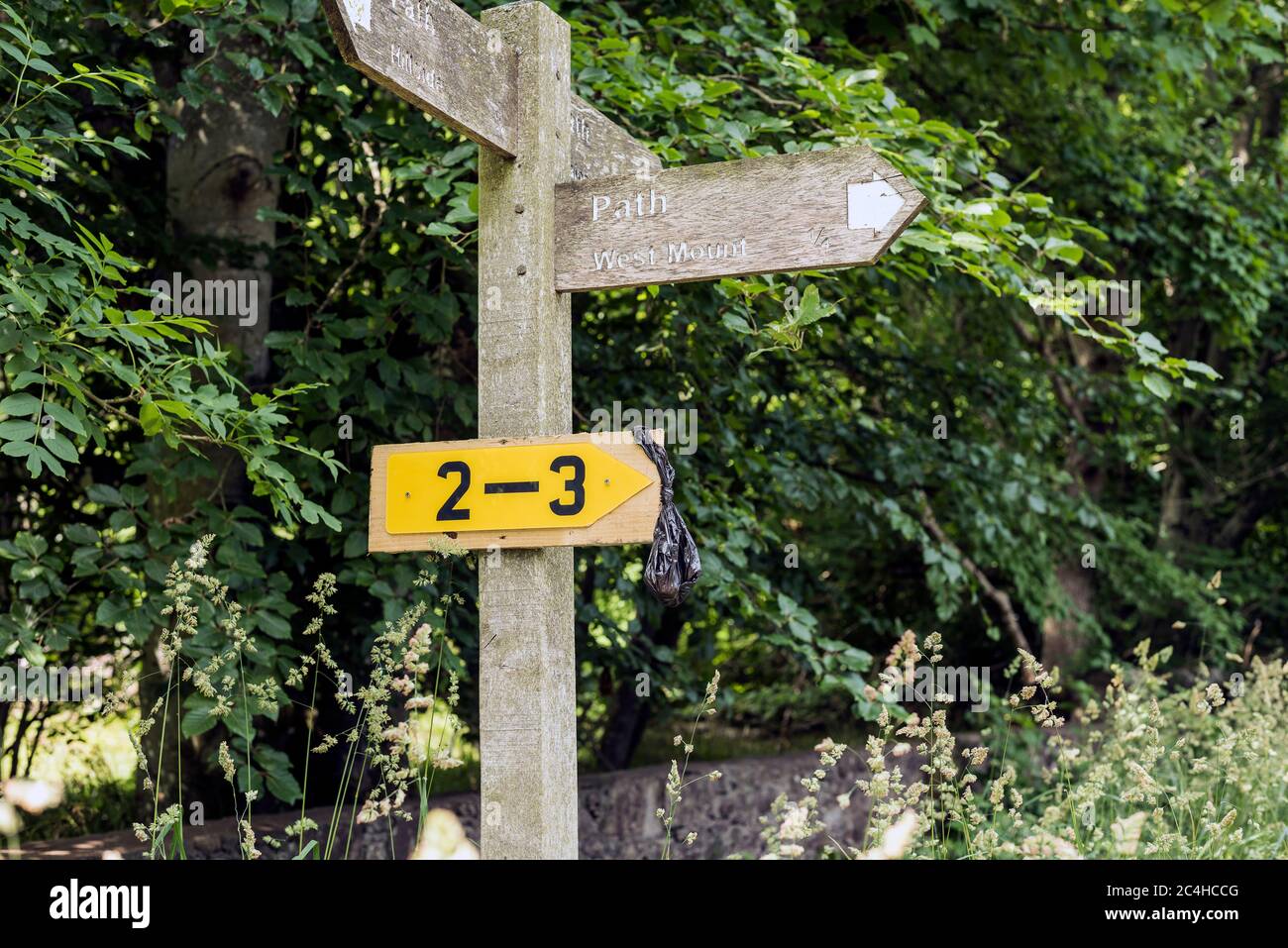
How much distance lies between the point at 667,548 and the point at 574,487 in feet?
0.76

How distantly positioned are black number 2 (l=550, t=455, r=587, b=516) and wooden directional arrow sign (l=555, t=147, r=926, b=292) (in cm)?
42

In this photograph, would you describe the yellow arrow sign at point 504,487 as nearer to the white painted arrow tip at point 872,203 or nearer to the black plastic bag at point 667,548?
the black plastic bag at point 667,548

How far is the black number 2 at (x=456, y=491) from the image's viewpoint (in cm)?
274

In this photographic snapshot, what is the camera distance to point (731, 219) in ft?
9.09

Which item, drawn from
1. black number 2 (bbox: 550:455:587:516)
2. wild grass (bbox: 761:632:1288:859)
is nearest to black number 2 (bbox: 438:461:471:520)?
black number 2 (bbox: 550:455:587:516)

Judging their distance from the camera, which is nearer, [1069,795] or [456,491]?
[456,491]

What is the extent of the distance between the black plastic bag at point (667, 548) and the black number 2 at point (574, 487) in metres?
0.14

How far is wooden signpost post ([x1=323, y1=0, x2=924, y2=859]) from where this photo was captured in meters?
2.64

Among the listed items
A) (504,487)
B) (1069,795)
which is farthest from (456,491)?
(1069,795)

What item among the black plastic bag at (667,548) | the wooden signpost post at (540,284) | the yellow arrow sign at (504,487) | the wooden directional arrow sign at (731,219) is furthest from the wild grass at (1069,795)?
the wooden directional arrow sign at (731,219)

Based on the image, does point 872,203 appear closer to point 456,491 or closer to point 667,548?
point 667,548

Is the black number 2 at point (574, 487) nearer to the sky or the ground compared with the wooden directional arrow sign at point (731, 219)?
nearer to the ground

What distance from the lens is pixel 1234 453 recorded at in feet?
37.8

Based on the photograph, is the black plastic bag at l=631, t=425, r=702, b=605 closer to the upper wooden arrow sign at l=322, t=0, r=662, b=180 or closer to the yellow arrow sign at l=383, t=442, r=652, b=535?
the yellow arrow sign at l=383, t=442, r=652, b=535
